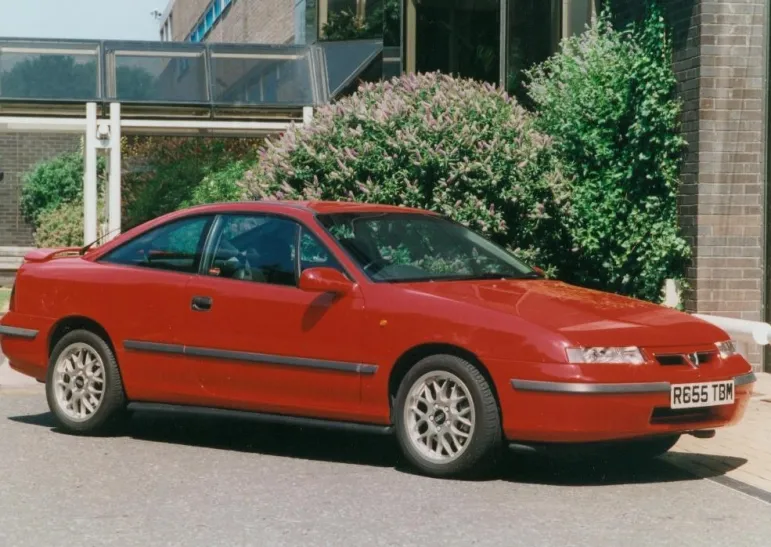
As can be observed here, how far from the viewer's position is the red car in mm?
7621

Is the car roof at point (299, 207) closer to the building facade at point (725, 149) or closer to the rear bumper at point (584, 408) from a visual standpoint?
the rear bumper at point (584, 408)

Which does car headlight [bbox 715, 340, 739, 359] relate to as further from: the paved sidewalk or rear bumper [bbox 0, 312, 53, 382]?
rear bumper [bbox 0, 312, 53, 382]

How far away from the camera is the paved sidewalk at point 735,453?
8273 mm

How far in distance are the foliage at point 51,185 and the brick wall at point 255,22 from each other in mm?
4876

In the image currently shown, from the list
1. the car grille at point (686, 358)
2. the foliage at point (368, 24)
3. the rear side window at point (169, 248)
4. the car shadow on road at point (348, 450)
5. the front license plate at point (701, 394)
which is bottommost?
the car shadow on road at point (348, 450)

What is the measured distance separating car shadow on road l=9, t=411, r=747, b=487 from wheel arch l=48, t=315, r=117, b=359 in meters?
0.57

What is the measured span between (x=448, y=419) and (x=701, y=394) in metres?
1.32

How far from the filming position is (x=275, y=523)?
6676 mm

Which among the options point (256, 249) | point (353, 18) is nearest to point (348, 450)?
point (256, 249)

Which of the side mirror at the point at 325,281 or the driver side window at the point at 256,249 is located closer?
the side mirror at the point at 325,281

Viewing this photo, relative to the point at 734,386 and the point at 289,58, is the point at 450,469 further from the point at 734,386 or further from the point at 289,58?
the point at 289,58

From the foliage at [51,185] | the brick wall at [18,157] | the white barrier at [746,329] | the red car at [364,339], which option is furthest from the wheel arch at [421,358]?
the brick wall at [18,157]

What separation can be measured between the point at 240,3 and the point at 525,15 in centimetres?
1984

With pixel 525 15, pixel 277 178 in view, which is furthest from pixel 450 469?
pixel 525 15
